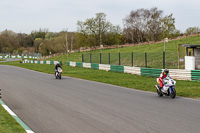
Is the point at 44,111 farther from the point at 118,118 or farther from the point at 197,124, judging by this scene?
the point at 197,124

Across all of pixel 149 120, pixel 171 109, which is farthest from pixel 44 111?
pixel 171 109

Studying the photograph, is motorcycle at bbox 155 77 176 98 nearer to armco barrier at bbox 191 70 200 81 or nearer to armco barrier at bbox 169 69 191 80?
armco barrier at bbox 191 70 200 81

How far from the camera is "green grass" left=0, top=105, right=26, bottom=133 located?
618 cm

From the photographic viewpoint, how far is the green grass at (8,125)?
20.3 feet

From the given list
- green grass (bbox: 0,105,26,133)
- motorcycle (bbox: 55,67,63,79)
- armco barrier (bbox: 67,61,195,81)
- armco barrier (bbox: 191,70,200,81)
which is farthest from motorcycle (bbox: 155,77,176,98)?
motorcycle (bbox: 55,67,63,79)

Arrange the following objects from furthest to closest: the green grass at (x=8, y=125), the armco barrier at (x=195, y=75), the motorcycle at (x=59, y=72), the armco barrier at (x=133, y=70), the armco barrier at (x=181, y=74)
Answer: the armco barrier at (x=133, y=70) < the motorcycle at (x=59, y=72) < the armco barrier at (x=181, y=74) < the armco barrier at (x=195, y=75) < the green grass at (x=8, y=125)

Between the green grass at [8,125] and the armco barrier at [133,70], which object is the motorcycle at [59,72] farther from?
the green grass at [8,125]

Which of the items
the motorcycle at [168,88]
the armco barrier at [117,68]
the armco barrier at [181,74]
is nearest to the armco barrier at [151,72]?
the armco barrier at [181,74]

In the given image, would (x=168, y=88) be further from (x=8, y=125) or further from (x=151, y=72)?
(x=151, y=72)

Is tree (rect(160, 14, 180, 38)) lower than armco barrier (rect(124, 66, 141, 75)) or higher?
higher

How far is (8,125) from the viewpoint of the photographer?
6707 mm

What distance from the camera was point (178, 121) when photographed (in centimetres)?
708

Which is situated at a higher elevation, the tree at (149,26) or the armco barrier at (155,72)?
the tree at (149,26)

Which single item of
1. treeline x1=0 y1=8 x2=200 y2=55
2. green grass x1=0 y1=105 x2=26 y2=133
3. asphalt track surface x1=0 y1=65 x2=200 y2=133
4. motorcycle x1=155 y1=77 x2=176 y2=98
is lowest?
asphalt track surface x1=0 y1=65 x2=200 y2=133
